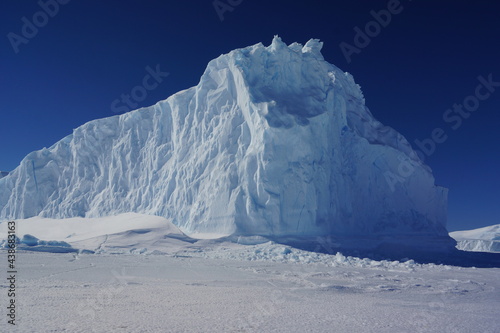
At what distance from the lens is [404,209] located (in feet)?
86.3

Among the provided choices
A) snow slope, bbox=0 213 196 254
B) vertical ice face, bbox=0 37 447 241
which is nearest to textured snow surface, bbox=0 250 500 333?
snow slope, bbox=0 213 196 254

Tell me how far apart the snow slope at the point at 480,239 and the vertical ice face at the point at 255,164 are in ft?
37.2

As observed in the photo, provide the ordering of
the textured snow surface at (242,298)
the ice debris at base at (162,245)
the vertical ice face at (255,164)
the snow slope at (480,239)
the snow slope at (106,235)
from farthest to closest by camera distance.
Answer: the snow slope at (480,239) < the vertical ice face at (255,164) < the snow slope at (106,235) < the ice debris at base at (162,245) < the textured snow surface at (242,298)

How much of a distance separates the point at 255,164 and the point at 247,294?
13.7 metres

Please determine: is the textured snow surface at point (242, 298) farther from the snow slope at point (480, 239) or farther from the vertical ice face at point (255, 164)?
the snow slope at point (480, 239)

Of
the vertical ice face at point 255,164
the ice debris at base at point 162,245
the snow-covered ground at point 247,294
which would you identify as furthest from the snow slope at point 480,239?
the ice debris at base at point 162,245

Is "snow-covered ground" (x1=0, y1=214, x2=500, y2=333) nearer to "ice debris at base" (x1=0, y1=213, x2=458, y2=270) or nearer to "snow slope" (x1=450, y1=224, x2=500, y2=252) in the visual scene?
"ice debris at base" (x1=0, y1=213, x2=458, y2=270)

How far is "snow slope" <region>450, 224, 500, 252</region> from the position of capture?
36031 mm

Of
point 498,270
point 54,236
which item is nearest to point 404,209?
point 498,270

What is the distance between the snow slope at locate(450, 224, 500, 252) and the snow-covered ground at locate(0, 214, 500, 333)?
67.3ft

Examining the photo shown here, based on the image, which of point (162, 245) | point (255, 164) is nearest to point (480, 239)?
point (255, 164)

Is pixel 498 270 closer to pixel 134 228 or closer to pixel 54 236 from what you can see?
pixel 134 228

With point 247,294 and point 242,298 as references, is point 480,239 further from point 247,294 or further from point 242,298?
point 242,298

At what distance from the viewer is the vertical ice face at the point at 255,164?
23.4m
